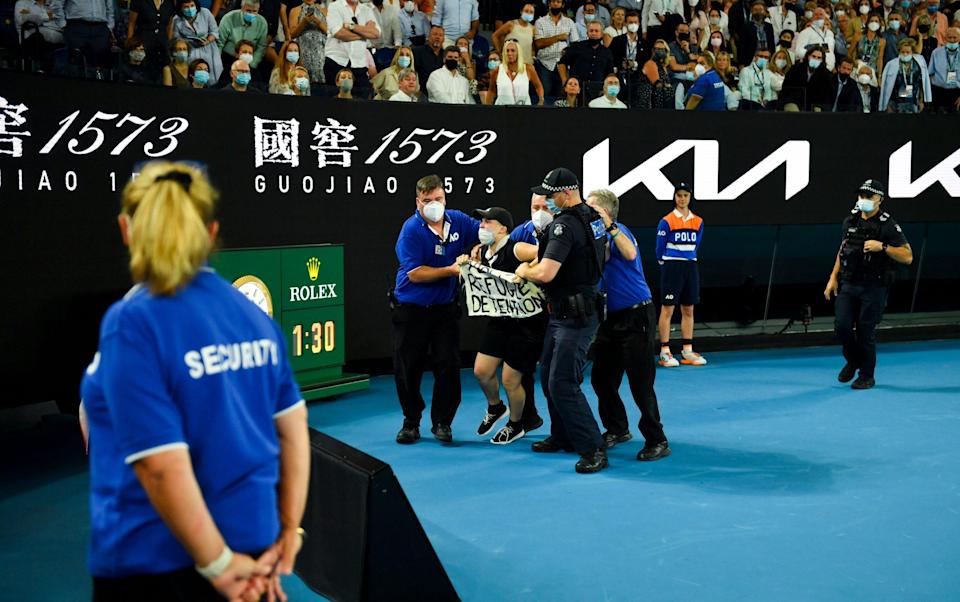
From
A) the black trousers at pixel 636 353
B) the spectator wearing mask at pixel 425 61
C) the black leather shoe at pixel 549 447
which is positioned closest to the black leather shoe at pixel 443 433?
the black leather shoe at pixel 549 447

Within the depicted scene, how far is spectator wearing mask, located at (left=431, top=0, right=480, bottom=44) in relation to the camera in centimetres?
1292

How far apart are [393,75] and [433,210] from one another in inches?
155

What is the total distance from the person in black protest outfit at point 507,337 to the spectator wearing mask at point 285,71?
3.67 m

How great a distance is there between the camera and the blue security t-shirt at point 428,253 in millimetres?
7906

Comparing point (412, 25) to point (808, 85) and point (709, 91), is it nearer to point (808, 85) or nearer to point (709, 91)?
point (709, 91)

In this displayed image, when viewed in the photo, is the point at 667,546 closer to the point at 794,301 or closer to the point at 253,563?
the point at 253,563

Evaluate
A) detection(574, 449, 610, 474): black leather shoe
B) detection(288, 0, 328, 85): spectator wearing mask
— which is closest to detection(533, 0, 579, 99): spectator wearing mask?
detection(288, 0, 328, 85): spectator wearing mask

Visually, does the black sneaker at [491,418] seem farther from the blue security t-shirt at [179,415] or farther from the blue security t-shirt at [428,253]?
the blue security t-shirt at [179,415]

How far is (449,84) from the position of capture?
37.4 feet

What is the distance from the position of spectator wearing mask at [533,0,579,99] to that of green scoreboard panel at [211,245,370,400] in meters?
4.90

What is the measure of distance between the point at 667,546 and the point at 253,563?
380 centimetres

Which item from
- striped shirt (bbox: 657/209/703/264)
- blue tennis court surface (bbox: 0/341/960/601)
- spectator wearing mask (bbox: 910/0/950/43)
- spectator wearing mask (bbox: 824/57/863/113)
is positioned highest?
spectator wearing mask (bbox: 910/0/950/43)

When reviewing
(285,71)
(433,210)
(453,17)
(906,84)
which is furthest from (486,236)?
(906,84)

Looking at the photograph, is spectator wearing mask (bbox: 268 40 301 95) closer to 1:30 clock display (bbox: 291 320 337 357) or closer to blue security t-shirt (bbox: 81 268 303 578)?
1:30 clock display (bbox: 291 320 337 357)
